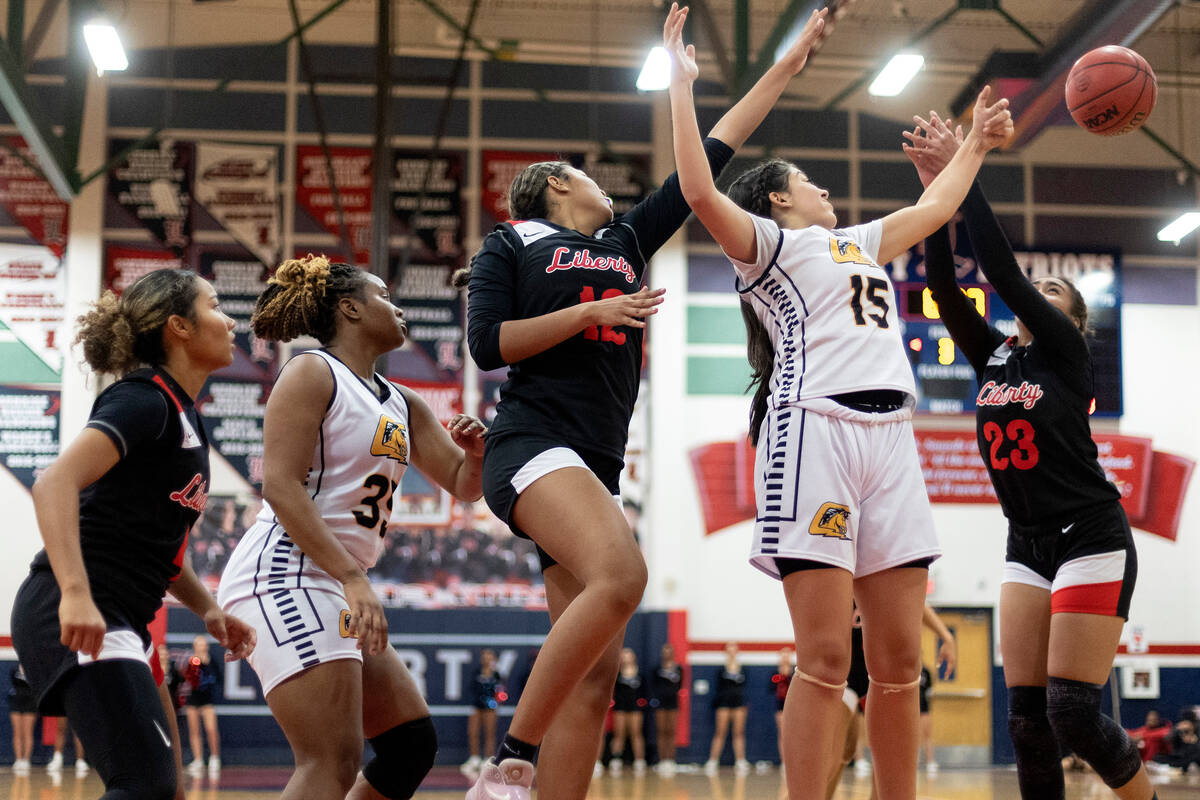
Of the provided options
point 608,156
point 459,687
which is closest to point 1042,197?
point 608,156

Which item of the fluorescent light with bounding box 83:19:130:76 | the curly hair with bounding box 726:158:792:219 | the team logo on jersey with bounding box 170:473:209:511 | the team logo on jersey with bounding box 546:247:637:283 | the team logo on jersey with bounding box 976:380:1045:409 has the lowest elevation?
the team logo on jersey with bounding box 170:473:209:511

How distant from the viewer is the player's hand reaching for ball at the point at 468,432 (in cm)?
358

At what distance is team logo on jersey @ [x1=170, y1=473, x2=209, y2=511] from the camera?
301 centimetres

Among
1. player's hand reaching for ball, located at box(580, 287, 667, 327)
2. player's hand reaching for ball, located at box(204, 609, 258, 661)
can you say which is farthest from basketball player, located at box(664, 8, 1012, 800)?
player's hand reaching for ball, located at box(204, 609, 258, 661)

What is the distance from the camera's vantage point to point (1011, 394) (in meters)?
4.18

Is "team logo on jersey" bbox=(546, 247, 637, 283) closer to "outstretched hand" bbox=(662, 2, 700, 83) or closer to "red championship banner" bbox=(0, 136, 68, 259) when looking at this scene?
"outstretched hand" bbox=(662, 2, 700, 83)

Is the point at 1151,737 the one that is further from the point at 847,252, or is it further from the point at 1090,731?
the point at 847,252

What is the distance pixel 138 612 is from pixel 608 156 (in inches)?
524

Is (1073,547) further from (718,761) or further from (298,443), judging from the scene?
(718,761)

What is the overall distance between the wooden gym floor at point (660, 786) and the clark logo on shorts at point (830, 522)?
7.66m

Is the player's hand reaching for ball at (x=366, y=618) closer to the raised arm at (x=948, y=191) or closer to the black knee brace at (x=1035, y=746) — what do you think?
the raised arm at (x=948, y=191)

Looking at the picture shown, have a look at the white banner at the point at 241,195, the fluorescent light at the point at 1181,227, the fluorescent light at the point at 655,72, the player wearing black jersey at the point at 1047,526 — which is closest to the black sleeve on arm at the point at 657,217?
the player wearing black jersey at the point at 1047,526

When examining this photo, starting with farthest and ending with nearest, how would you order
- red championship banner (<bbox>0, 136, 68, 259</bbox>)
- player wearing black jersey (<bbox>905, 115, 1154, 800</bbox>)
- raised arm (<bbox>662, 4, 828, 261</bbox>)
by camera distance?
red championship banner (<bbox>0, 136, 68, 259</bbox>)
player wearing black jersey (<bbox>905, 115, 1154, 800</bbox>)
raised arm (<bbox>662, 4, 828, 261</bbox>)

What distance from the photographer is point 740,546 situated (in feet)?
50.3
